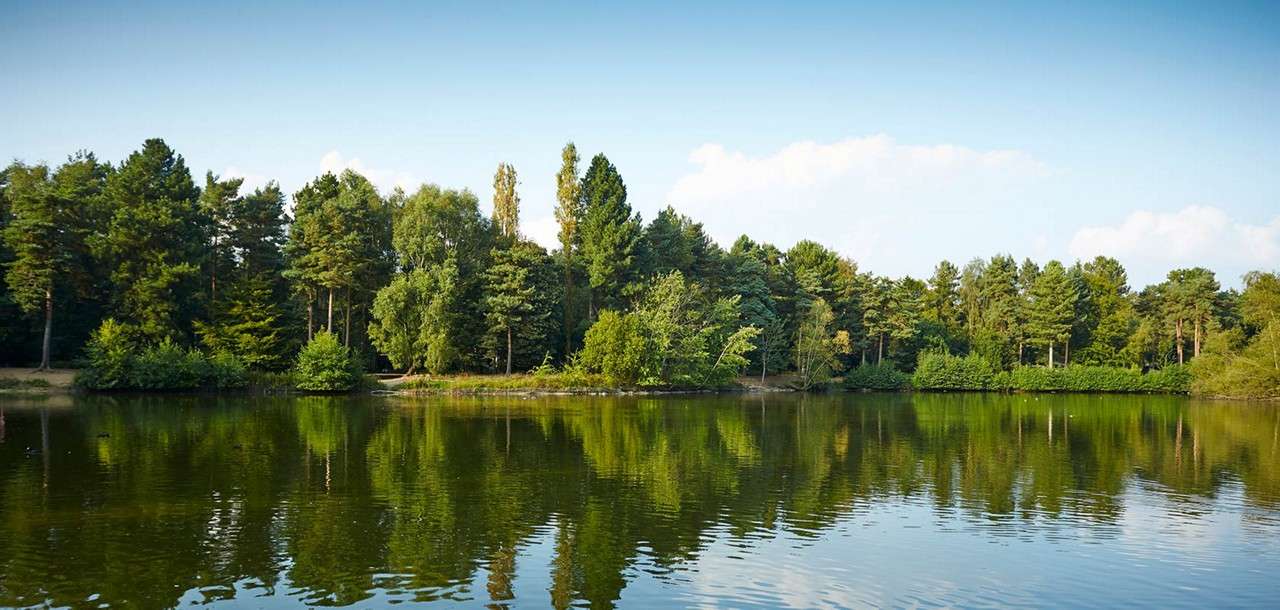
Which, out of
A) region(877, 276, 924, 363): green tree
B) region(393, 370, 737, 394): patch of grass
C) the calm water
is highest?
region(877, 276, 924, 363): green tree

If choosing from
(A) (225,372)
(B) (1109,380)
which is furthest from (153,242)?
(B) (1109,380)

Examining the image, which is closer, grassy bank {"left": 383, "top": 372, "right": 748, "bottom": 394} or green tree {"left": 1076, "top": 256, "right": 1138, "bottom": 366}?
grassy bank {"left": 383, "top": 372, "right": 748, "bottom": 394}

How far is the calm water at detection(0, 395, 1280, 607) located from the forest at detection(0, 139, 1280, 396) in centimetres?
2553

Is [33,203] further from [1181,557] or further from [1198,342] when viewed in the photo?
[1198,342]

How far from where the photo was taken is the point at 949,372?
3263 inches

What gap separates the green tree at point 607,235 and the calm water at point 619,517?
36418 millimetres

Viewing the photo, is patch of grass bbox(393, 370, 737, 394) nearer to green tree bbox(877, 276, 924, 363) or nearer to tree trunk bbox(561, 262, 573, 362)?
tree trunk bbox(561, 262, 573, 362)

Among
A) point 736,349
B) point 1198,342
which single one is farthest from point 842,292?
point 1198,342

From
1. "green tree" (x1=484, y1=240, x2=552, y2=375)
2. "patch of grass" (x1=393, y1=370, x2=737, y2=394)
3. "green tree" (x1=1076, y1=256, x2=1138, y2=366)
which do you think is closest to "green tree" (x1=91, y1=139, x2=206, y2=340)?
"patch of grass" (x1=393, y1=370, x2=737, y2=394)

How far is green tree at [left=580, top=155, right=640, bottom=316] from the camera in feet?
233

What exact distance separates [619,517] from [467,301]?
52097 mm

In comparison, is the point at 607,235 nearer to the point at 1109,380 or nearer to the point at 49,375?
the point at 49,375

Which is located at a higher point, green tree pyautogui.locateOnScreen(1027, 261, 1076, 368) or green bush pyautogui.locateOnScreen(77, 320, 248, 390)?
green tree pyautogui.locateOnScreen(1027, 261, 1076, 368)

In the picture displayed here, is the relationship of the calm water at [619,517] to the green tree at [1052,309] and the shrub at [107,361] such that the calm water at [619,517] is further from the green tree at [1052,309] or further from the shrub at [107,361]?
the green tree at [1052,309]
